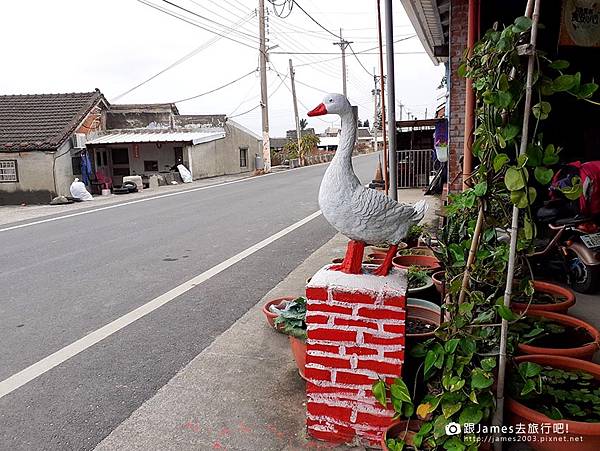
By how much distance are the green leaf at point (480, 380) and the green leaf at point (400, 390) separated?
348 millimetres

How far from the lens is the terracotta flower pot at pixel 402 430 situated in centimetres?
213

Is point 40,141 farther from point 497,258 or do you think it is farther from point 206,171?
point 497,258

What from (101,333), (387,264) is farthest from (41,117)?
(387,264)

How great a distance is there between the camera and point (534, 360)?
2422 millimetres

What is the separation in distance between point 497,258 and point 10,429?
2782 millimetres

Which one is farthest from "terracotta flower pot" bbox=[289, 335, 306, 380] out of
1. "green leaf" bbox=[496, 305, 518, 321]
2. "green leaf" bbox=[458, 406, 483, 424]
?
"green leaf" bbox=[496, 305, 518, 321]

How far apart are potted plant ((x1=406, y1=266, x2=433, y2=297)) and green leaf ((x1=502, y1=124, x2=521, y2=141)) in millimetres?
1916

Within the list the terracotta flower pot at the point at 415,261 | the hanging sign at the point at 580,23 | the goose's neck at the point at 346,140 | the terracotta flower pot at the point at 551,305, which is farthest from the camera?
the hanging sign at the point at 580,23

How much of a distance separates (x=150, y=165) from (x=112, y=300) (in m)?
17.7

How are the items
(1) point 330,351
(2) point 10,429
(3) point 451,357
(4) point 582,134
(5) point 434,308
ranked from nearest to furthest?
1. (3) point 451,357
2. (1) point 330,351
3. (2) point 10,429
4. (5) point 434,308
5. (4) point 582,134

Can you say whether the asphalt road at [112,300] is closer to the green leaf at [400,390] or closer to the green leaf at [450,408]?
the green leaf at [400,390]

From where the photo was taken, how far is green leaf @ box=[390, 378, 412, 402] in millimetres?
2156

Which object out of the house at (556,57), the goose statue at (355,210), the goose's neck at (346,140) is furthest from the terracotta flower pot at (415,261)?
the goose's neck at (346,140)

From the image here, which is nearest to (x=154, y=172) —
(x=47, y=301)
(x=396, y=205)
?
(x=47, y=301)
